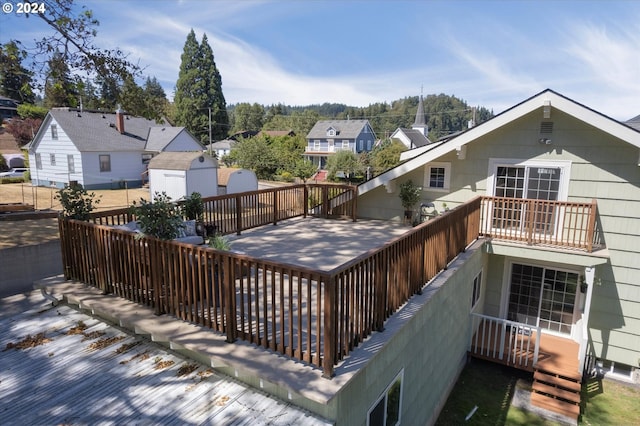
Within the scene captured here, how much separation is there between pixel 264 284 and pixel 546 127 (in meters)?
7.63

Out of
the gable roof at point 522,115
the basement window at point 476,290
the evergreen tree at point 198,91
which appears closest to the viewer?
the gable roof at point 522,115

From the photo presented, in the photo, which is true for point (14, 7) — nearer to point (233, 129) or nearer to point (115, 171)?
point (115, 171)

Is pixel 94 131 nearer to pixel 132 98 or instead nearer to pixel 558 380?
pixel 132 98

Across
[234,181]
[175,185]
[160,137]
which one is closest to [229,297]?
[175,185]

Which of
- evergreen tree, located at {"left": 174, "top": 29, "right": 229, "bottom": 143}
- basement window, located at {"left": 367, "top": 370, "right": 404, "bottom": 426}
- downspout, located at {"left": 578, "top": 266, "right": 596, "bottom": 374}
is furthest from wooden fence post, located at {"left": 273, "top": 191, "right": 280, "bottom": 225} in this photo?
evergreen tree, located at {"left": 174, "top": 29, "right": 229, "bottom": 143}

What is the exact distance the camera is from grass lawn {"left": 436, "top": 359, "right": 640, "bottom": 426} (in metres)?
6.79

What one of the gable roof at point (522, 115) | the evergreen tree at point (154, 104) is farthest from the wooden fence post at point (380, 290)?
the evergreen tree at point (154, 104)

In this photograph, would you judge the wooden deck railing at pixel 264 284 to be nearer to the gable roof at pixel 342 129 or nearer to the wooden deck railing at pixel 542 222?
the wooden deck railing at pixel 542 222

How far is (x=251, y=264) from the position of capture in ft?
12.7

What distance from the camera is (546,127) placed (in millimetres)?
8359

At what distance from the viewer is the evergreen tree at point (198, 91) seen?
169 feet

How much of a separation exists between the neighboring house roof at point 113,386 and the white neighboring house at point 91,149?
80.4ft

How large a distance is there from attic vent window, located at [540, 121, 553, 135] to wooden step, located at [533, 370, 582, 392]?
5.03 meters

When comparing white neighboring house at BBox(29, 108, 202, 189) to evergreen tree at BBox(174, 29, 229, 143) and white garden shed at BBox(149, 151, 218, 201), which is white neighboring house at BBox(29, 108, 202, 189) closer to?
white garden shed at BBox(149, 151, 218, 201)
